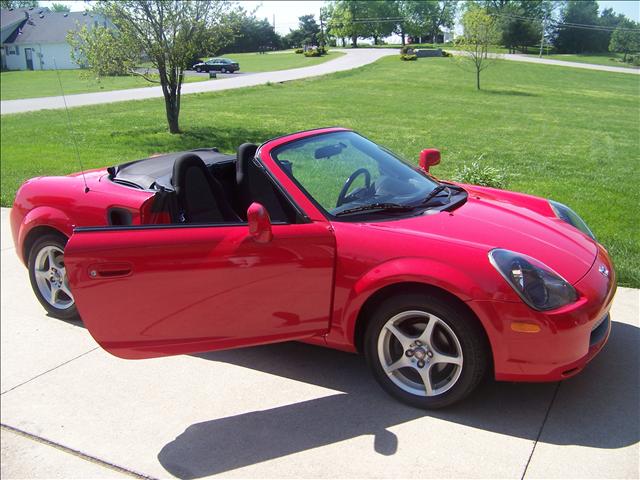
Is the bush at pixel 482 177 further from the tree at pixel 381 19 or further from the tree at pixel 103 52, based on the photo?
the tree at pixel 103 52

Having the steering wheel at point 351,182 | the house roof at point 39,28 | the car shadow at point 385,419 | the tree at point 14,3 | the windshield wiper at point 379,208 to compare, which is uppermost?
the tree at point 14,3

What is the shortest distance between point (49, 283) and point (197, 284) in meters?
2.10

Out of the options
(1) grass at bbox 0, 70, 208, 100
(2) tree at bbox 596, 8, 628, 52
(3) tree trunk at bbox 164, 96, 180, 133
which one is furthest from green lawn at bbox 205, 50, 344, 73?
(2) tree at bbox 596, 8, 628, 52

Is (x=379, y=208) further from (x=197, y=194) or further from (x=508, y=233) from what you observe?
(x=197, y=194)

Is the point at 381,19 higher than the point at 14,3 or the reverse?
the reverse

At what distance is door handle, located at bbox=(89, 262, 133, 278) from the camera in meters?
3.17

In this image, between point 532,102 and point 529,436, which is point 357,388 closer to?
point 529,436

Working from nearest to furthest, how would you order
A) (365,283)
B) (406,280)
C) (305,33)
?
(406,280) < (365,283) < (305,33)

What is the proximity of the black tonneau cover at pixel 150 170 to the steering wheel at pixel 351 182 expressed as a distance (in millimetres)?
1092

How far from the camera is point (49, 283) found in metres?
4.68

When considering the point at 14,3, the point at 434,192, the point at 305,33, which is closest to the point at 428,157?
the point at 434,192

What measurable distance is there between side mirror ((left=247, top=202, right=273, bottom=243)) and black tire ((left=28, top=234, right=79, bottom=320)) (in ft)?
6.80

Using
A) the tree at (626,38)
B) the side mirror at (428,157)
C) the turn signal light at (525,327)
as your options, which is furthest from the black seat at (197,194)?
the tree at (626,38)

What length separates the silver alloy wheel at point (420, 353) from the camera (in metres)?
3.08
